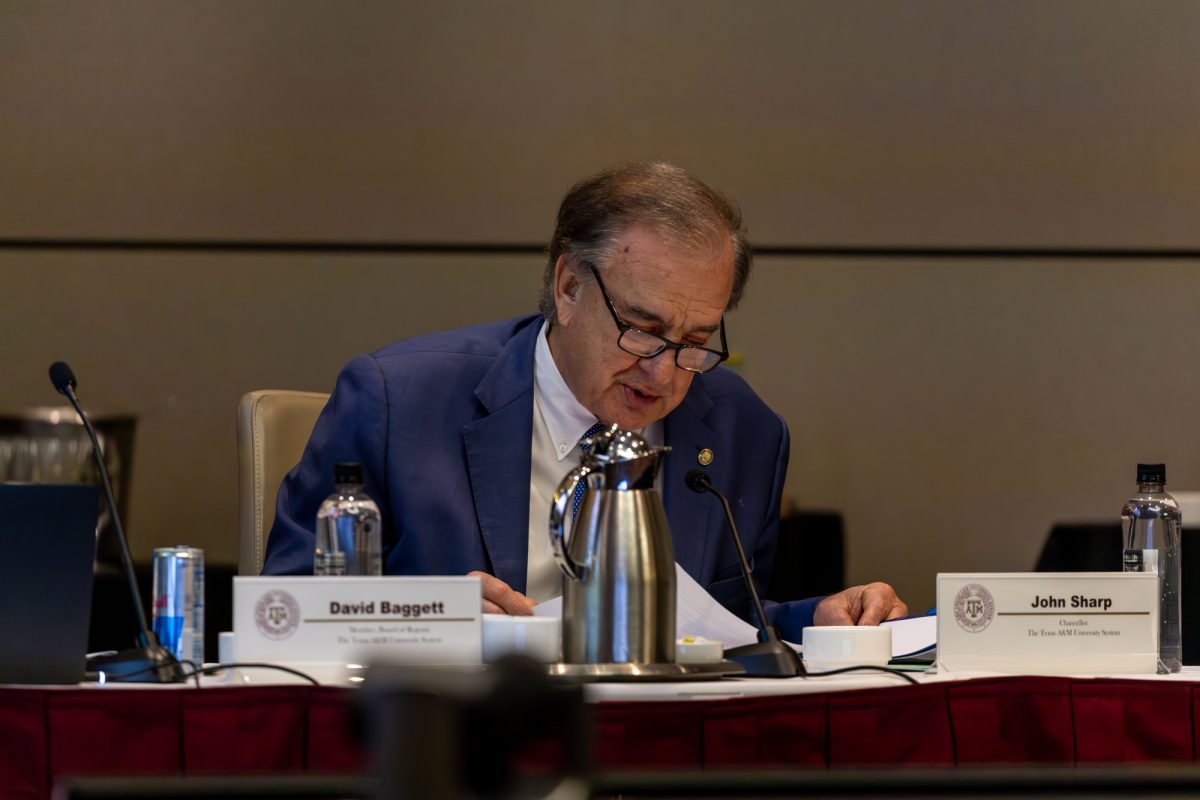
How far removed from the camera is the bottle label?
158 cm

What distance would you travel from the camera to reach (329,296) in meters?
3.95

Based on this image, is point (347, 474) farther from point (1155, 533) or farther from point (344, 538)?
point (1155, 533)

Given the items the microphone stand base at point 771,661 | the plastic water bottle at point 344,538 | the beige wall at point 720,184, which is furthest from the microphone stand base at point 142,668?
the beige wall at point 720,184

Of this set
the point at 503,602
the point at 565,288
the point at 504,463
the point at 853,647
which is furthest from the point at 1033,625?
the point at 565,288

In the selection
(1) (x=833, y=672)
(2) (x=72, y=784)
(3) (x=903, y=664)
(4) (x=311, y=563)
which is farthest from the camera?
(4) (x=311, y=563)

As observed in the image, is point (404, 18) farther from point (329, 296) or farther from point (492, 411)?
point (492, 411)

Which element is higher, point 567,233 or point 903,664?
point 567,233

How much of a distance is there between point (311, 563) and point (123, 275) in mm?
2423

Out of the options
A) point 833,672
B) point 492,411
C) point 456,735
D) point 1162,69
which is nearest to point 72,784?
point 456,735

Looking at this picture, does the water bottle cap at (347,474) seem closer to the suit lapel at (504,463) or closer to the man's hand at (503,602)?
the man's hand at (503,602)

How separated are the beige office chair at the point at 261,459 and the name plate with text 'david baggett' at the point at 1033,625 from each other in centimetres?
108

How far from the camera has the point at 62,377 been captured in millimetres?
1503

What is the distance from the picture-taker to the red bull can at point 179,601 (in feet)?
4.76

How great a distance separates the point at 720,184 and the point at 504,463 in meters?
2.19
